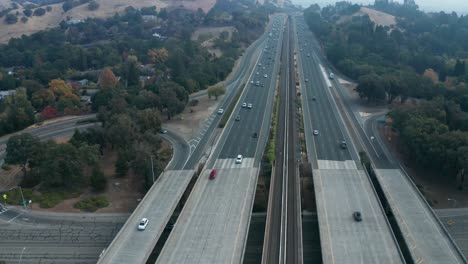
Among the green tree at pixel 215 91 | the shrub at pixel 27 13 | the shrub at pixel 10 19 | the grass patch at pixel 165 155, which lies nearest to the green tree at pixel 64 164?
the grass patch at pixel 165 155

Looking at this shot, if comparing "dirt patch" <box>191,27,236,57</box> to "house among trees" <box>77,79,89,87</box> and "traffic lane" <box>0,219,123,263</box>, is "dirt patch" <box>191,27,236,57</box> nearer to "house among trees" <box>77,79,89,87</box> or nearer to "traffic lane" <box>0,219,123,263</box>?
"house among trees" <box>77,79,89,87</box>

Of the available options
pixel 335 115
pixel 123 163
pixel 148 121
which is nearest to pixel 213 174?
pixel 123 163

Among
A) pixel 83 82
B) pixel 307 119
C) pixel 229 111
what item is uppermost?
pixel 307 119

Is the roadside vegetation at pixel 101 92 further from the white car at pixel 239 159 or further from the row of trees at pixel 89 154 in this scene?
the white car at pixel 239 159

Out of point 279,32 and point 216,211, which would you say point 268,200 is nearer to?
point 216,211

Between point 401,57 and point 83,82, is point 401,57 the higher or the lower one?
the higher one

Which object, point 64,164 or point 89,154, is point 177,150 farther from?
point 64,164
